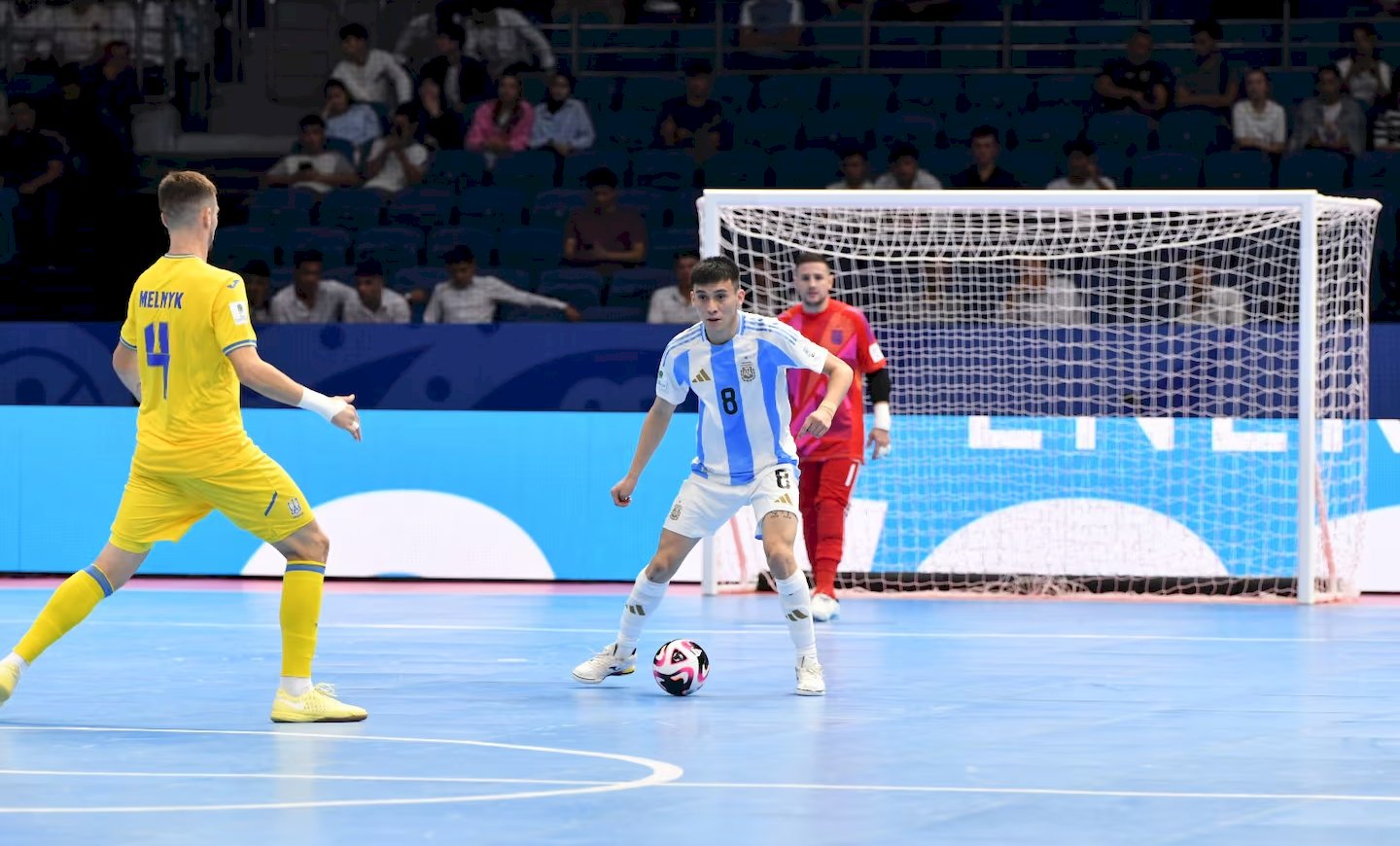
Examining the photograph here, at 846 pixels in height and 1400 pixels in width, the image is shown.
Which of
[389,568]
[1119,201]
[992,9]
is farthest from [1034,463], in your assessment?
[992,9]

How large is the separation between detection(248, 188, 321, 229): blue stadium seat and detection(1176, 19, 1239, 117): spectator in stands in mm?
7520

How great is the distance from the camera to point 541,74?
19.4 metres

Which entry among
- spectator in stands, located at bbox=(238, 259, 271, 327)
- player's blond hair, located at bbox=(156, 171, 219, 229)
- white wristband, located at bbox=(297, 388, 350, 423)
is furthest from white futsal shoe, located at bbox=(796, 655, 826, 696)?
spectator in stands, located at bbox=(238, 259, 271, 327)

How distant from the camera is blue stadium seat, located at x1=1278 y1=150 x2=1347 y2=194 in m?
17.1

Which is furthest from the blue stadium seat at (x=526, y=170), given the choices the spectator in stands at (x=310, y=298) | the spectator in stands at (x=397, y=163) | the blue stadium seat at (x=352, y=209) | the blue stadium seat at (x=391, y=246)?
the spectator in stands at (x=310, y=298)

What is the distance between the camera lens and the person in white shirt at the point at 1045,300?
14477mm

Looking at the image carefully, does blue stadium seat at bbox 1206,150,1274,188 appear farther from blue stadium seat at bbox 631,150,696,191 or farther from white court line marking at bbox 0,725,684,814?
white court line marking at bbox 0,725,684,814

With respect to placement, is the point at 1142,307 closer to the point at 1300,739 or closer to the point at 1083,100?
the point at 1083,100

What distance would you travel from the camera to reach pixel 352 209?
59.9 ft

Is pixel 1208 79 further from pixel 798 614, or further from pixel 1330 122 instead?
pixel 798 614

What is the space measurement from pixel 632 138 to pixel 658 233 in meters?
2.03

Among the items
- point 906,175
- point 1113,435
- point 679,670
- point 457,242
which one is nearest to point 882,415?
point 1113,435

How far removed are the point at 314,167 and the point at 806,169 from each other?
4.38m

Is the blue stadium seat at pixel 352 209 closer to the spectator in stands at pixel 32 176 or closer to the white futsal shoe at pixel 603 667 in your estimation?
the spectator in stands at pixel 32 176
